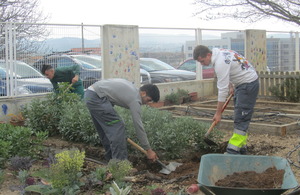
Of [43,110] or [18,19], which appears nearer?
[43,110]

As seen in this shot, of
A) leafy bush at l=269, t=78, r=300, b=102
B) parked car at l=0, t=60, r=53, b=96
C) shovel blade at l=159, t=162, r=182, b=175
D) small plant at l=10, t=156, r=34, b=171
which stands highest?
parked car at l=0, t=60, r=53, b=96

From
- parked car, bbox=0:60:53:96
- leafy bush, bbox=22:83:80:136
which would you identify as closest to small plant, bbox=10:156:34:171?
leafy bush, bbox=22:83:80:136

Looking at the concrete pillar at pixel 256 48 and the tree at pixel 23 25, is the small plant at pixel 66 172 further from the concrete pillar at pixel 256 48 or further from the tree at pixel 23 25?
the concrete pillar at pixel 256 48

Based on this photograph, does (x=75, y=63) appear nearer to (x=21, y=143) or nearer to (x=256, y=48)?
(x=21, y=143)

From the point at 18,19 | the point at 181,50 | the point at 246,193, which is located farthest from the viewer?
the point at 18,19

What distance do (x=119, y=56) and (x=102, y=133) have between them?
5908 millimetres

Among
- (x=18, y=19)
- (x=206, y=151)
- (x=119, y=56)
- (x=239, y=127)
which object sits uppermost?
(x=18, y=19)

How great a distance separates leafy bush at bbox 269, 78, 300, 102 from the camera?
13242 millimetres

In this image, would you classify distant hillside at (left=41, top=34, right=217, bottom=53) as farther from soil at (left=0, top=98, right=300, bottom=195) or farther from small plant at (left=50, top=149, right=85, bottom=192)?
small plant at (left=50, top=149, right=85, bottom=192)

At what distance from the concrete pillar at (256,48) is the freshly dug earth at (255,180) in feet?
42.9

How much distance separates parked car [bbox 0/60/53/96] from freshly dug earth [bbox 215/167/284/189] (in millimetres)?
6974

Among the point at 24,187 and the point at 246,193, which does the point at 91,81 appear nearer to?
the point at 24,187

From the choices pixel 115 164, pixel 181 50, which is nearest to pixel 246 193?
pixel 115 164

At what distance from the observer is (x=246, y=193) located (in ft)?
12.5
